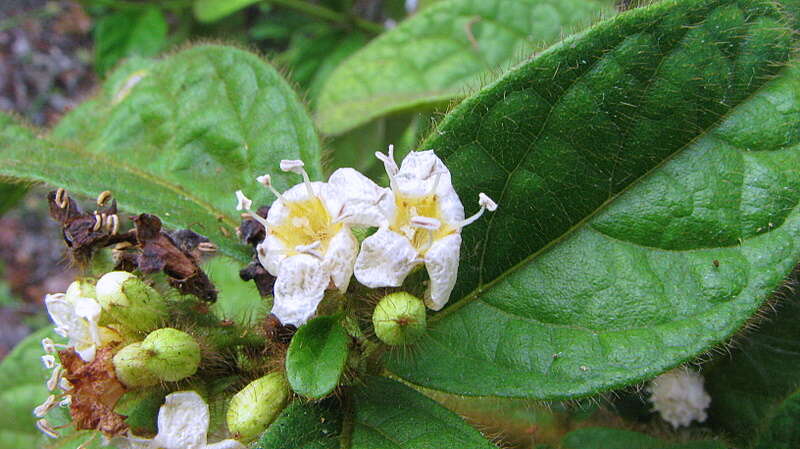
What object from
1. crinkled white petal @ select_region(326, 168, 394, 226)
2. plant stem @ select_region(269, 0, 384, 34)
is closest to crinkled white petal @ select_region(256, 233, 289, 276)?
crinkled white petal @ select_region(326, 168, 394, 226)

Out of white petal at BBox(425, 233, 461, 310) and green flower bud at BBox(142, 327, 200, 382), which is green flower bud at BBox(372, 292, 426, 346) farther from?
green flower bud at BBox(142, 327, 200, 382)

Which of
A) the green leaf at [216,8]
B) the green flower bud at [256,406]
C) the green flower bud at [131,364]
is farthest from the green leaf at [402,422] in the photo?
the green leaf at [216,8]

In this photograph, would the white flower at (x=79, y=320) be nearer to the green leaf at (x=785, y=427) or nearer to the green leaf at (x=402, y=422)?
the green leaf at (x=402, y=422)

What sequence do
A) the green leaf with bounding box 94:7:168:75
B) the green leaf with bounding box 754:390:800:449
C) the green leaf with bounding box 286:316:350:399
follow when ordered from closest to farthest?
1. the green leaf with bounding box 286:316:350:399
2. the green leaf with bounding box 754:390:800:449
3. the green leaf with bounding box 94:7:168:75

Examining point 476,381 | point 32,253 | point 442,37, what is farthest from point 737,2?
point 32,253

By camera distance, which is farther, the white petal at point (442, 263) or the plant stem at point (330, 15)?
the plant stem at point (330, 15)

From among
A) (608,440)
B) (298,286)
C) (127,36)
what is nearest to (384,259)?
(298,286)
